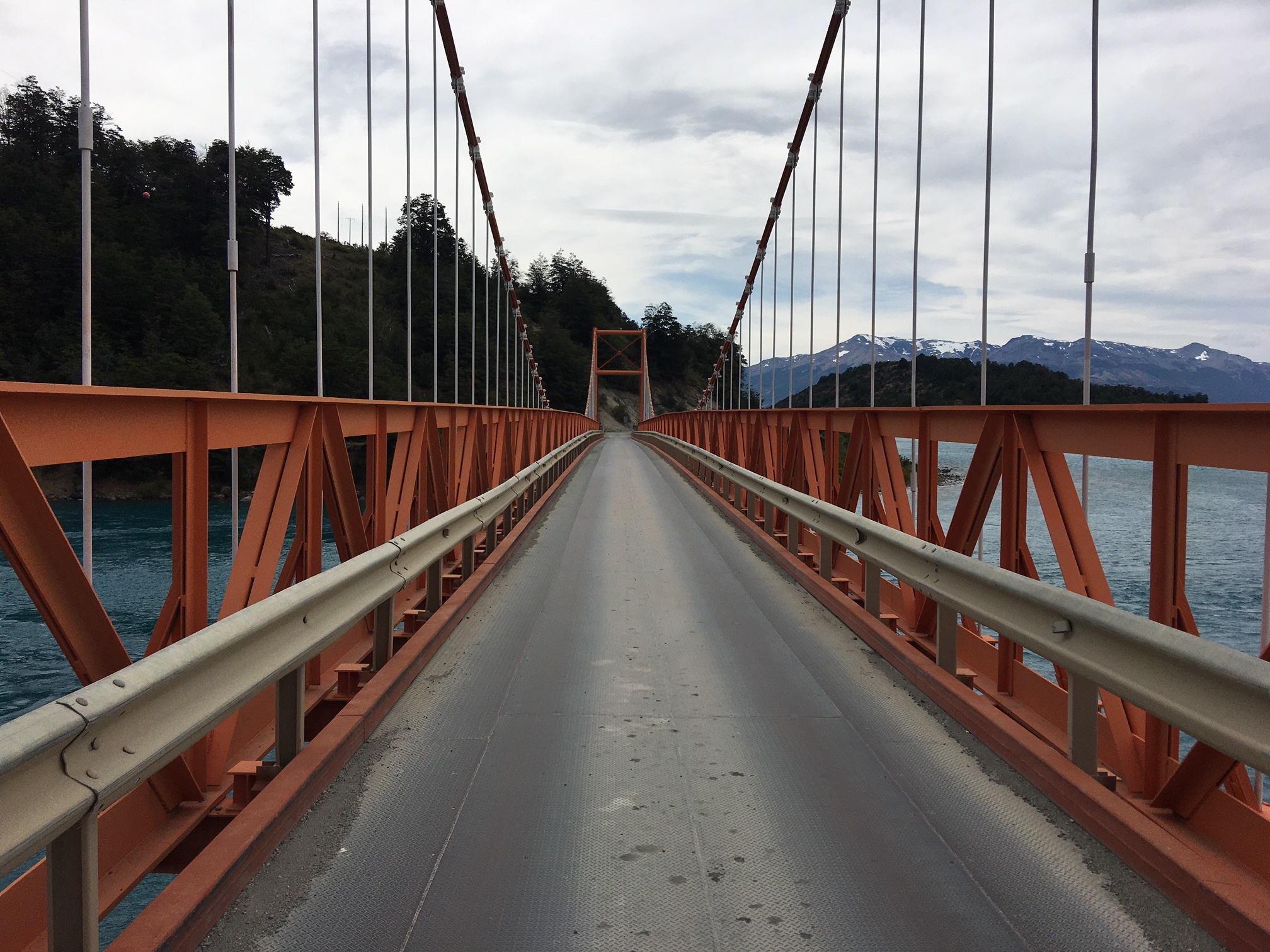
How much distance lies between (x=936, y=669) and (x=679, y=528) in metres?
6.39

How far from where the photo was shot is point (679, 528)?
1053 centimetres

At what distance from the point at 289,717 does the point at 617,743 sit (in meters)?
1.17

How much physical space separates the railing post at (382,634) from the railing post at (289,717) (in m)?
1.10

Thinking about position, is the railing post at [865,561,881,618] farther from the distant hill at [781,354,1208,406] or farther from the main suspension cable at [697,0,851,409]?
the main suspension cable at [697,0,851,409]

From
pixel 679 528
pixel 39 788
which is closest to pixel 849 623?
pixel 39 788

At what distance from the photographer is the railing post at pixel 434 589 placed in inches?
211

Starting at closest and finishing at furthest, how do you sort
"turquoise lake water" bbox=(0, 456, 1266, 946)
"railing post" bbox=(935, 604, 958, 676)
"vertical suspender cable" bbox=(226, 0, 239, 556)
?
"railing post" bbox=(935, 604, 958, 676), "vertical suspender cable" bbox=(226, 0, 239, 556), "turquoise lake water" bbox=(0, 456, 1266, 946)

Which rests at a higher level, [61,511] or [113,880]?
[113,880]

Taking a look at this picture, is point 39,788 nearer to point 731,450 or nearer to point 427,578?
point 427,578

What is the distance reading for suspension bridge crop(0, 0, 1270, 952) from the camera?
2158 mm

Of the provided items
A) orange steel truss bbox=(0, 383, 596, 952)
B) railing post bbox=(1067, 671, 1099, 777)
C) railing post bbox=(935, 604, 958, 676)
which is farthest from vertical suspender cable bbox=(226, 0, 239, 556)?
railing post bbox=(1067, 671, 1099, 777)

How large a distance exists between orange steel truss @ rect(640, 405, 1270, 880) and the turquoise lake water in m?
3.73

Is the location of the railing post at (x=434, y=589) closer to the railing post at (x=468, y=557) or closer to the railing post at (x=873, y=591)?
the railing post at (x=468, y=557)

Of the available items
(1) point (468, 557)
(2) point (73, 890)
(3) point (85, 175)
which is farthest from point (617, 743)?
(3) point (85, 175)
